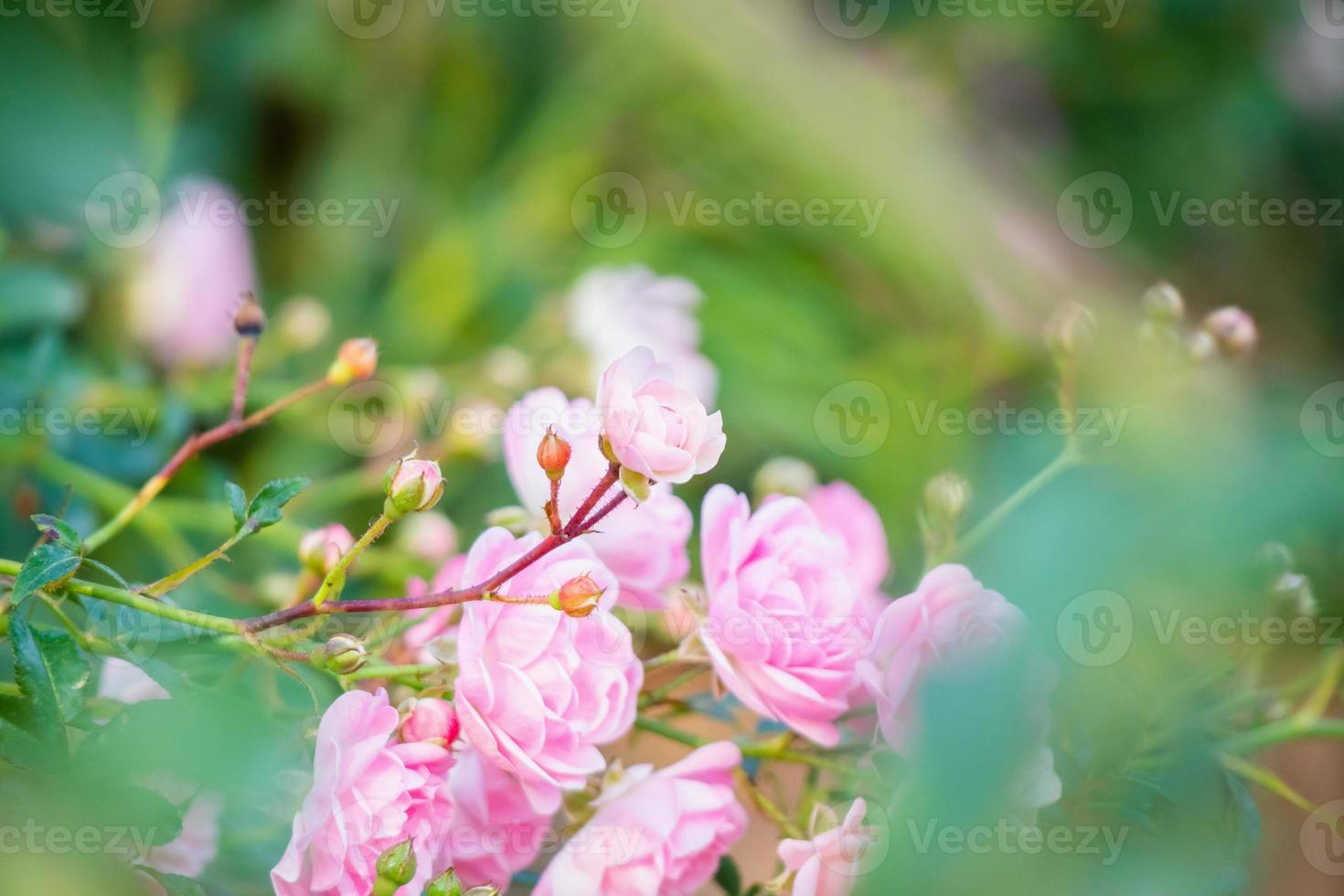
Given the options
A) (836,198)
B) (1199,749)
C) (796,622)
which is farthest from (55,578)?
(836,198)

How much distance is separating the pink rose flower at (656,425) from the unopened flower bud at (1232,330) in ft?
0.82

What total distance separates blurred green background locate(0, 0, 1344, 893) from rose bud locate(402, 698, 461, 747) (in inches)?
1.4

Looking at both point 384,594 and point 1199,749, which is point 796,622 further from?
point 384,594

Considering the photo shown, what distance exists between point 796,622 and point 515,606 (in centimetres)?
8

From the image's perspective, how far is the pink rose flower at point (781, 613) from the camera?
271 mm

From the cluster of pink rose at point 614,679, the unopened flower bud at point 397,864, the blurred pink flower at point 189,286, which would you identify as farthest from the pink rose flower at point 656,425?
the blurred pink flower at point 189,286

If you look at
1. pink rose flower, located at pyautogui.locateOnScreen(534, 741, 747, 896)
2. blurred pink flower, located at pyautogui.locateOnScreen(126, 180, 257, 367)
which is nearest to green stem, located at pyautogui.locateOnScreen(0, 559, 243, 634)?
pink rose flower, located at pyautogui.locateOnScreen(534, 741, 747, 896)

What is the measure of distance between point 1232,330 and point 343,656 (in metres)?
0.34

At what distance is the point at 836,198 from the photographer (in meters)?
0.76

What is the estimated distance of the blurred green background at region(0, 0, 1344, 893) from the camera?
13.2 inches

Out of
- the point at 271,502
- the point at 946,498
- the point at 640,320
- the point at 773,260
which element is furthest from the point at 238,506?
the point at 773,260

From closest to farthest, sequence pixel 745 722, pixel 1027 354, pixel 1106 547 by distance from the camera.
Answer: pixel 1106 547, pixel 745 722, pixel 1027 354

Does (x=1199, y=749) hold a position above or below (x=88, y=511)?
above

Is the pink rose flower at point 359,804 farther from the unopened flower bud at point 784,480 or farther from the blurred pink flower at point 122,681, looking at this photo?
the unopened flower bud at point 784,480
